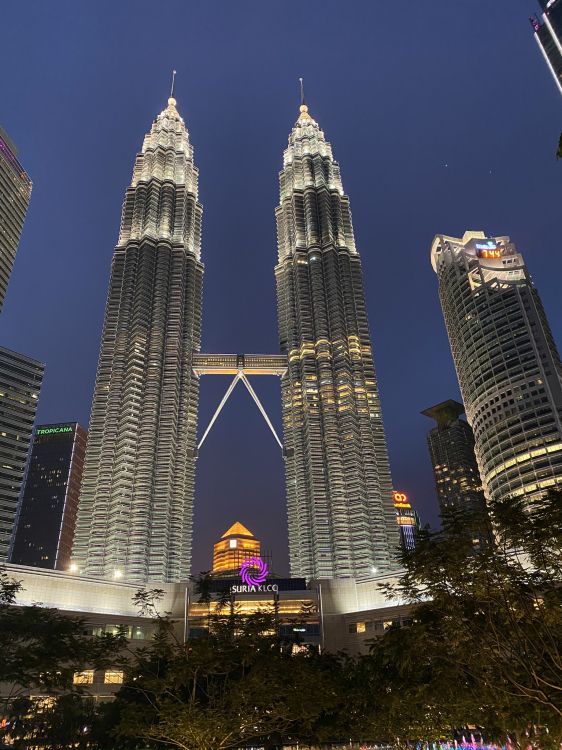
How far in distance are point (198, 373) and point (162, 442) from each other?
87.5ft

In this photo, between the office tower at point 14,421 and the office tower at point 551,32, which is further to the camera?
the office tower at point 14,421

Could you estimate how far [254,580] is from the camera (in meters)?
118

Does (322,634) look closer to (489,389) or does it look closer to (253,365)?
(253,365)

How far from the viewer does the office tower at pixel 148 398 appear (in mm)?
133625

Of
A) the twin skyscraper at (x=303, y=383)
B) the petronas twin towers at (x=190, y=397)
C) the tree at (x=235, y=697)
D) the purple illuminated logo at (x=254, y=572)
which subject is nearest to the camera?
the tree at (x=235, y=697)

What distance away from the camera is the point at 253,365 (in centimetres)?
16975

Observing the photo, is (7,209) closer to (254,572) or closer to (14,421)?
(14,421)

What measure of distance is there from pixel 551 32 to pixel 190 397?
477 ft

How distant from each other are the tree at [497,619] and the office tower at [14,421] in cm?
17151

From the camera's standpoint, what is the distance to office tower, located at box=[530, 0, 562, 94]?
160m

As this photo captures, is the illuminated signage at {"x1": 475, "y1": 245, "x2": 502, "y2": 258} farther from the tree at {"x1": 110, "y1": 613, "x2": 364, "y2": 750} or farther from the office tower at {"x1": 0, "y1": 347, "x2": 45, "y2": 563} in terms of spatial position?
the tree at {"x1": 110, "y1": 613, "x2": 364, "y2": 750}

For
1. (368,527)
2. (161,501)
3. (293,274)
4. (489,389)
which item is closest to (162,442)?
(161,501)

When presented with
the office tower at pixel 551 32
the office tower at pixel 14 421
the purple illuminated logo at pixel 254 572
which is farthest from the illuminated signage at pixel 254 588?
the office tower at pixel 551 32

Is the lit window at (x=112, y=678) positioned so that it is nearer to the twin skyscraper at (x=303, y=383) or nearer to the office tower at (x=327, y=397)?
the twin skyscraper at (x=303, y=383)
